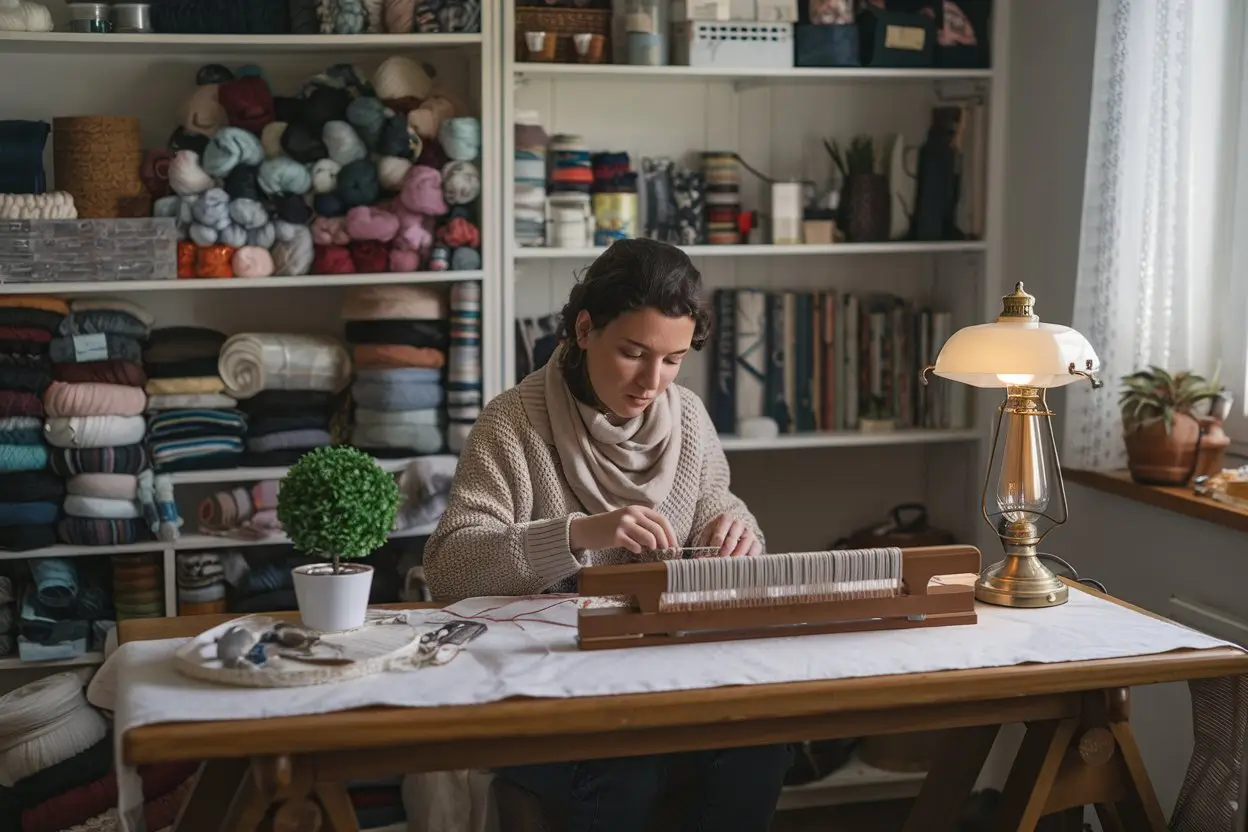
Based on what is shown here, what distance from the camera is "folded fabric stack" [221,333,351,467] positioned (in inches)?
112

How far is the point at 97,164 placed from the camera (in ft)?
9.05

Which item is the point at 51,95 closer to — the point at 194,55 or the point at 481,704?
the point at 194,55

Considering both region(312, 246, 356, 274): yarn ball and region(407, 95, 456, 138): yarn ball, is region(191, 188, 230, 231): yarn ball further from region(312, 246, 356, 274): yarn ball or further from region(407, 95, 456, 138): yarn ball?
region(407, 95, 456, 138): yarn ball

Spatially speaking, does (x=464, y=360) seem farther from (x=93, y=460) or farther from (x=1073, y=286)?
(x=1073, y=286)

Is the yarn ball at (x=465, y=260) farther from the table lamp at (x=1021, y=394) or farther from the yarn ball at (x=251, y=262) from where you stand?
the table lamp at (x=1021, y=394)

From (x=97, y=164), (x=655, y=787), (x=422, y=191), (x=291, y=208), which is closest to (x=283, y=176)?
(x=291, y=208)

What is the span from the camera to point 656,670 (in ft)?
5.07

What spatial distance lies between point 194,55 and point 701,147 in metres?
1.19

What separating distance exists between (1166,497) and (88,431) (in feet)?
6.90

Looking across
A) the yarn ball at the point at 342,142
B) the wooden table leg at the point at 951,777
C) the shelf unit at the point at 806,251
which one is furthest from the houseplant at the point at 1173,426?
the yarn ball at the point at 342,142

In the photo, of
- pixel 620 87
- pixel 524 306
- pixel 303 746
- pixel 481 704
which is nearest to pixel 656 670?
pixel 481 704

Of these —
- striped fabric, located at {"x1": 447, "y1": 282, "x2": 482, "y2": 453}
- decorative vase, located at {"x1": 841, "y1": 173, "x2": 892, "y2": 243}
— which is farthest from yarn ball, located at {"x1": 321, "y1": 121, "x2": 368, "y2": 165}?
decorative vase, located at {"x1": 841, "y1": 173, "x2": 892, "y2": 243}

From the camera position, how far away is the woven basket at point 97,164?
2750mm

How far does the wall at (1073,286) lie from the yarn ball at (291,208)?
63.5 inches
